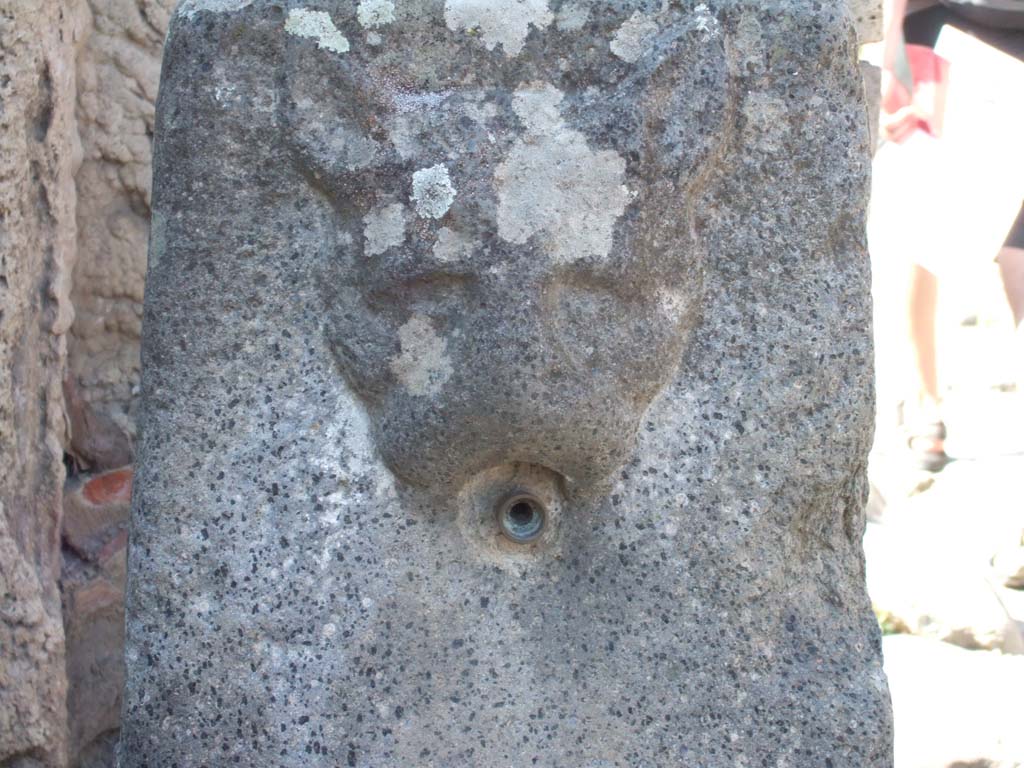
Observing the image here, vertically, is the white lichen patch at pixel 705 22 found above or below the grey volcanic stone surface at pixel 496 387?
above

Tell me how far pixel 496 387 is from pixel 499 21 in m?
0.29

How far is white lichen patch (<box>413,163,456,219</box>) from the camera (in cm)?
104

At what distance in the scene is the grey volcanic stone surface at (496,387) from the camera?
105 centimetres

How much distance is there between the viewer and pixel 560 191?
1.04 metres

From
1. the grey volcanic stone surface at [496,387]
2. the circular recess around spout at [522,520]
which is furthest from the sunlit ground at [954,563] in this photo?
the circular recess around spout at [522,520]

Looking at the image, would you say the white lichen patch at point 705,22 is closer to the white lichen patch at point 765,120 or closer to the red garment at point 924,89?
the white lichen patch at point 765,120

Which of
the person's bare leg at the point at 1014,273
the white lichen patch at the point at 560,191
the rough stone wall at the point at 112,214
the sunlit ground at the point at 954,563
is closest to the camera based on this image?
the white lichen patch at the point at 560,191

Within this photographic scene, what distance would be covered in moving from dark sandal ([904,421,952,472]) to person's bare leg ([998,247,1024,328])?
1.55ft

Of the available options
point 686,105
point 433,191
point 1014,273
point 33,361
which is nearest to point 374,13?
point 433,191

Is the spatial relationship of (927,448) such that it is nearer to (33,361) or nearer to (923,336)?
(923,336)

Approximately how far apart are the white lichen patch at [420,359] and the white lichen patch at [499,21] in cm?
22

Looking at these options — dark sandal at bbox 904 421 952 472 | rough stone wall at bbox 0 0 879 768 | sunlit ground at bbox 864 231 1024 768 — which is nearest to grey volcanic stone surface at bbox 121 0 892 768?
rough stone wall at bbox 0 0 879 768

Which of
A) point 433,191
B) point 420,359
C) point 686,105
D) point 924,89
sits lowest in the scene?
point 420,359

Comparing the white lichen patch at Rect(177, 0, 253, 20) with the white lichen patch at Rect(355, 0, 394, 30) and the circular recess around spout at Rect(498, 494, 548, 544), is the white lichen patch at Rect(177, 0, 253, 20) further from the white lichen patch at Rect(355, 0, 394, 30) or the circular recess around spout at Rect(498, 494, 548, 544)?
the circular recess around spout at Rect(498, 494, 548, 544)
